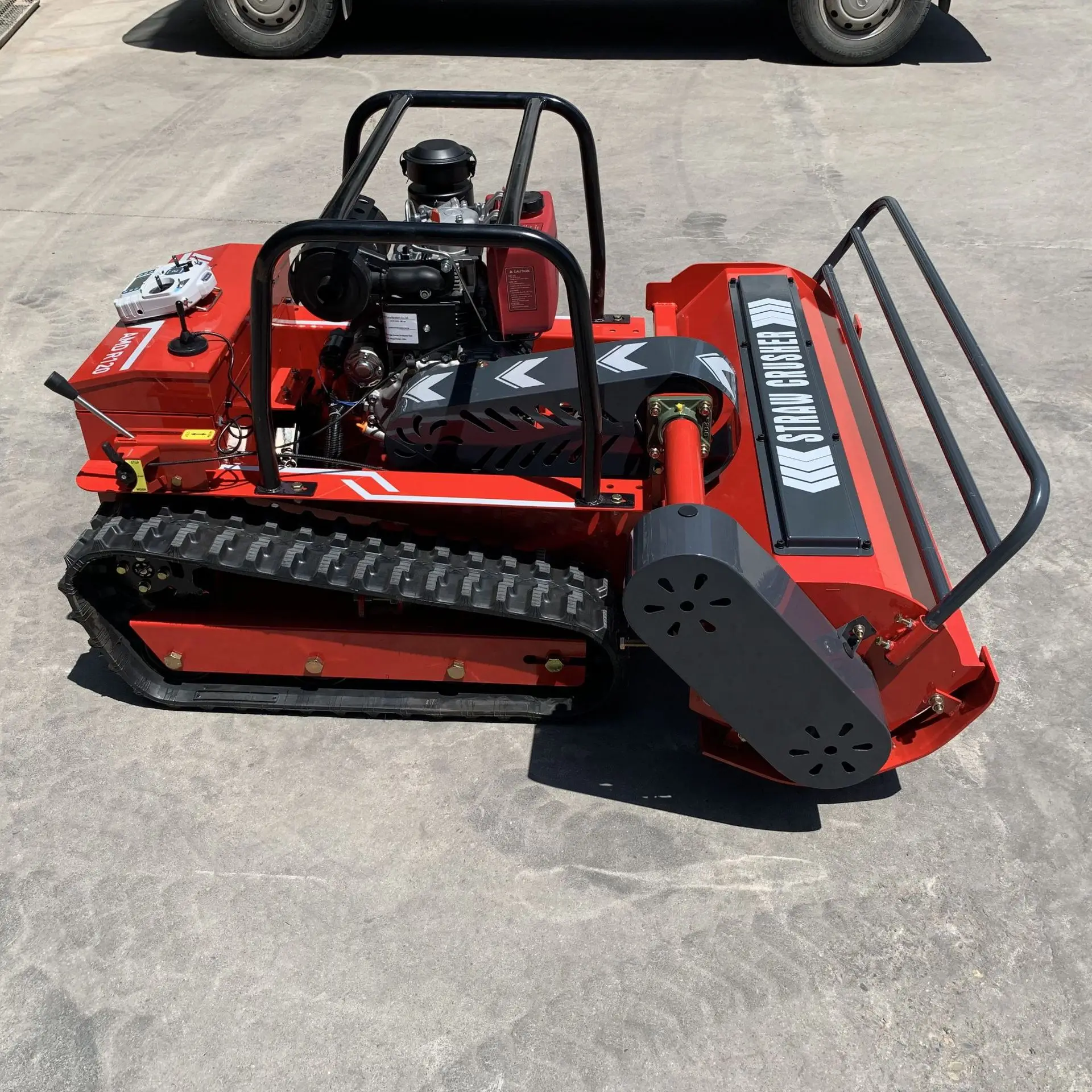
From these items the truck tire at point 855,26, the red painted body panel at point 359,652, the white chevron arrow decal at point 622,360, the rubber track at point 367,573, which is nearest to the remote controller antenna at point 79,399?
the rubber track at point 367,573

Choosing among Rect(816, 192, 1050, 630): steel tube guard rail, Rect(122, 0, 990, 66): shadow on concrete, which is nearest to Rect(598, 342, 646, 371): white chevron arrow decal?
Rect(816, 192, 1050, 630): steel tube guard rail

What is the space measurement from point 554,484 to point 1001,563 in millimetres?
1243

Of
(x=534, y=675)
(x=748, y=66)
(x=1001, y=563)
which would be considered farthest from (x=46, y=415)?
(x=748, y=66)

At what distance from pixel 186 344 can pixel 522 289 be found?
1.04 m

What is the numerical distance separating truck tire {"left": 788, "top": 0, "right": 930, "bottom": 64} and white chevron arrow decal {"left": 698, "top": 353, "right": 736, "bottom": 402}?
729 cm

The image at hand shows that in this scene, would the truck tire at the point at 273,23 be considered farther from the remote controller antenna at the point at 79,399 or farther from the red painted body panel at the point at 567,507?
the remote controller antenna at the point at 79,399

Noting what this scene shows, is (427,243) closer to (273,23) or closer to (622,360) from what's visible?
(622,360)

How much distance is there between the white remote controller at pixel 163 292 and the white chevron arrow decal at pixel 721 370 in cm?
163

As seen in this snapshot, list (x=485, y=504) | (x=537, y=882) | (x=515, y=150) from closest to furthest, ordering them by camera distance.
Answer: (x=537, y=882), (x=485, y=504), (x=515, y=150)

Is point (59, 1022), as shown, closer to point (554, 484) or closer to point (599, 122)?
point (554, 484)

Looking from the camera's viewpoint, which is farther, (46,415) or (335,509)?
(46,415)

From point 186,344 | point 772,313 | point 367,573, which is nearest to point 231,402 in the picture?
point 186,344

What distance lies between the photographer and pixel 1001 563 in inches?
96.0

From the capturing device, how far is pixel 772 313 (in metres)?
4.00
